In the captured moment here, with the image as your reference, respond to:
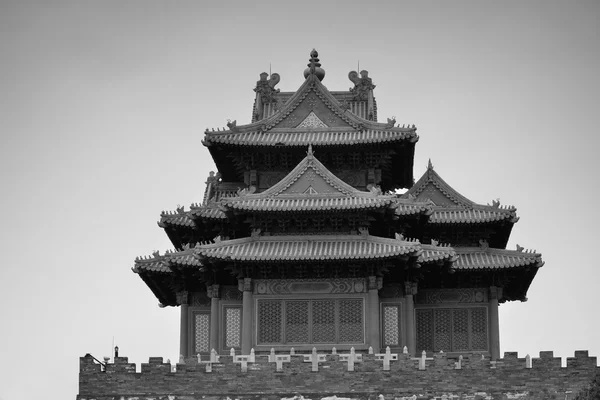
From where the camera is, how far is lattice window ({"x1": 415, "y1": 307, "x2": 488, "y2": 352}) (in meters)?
60.7

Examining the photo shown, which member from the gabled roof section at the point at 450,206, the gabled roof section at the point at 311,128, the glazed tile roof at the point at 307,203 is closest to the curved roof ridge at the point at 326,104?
the gabled roof section at the point at 311,128

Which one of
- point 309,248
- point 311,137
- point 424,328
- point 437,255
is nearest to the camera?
point 309,248

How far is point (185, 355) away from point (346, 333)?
26.0ft

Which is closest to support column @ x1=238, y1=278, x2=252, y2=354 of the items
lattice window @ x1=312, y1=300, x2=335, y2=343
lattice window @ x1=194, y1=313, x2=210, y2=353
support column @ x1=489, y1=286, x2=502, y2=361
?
lattice window @ x1=312, y1=300, x2=335, y2=343

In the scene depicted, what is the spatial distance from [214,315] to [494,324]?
39.2ft

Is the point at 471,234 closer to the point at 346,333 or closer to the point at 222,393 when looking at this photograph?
the point at 346,333

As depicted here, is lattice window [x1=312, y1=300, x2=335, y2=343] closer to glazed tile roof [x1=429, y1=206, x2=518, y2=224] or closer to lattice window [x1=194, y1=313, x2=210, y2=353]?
lattice window [x1=194, y1=313, x2=210, y2=353]

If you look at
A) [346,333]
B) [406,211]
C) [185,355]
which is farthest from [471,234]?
[185,355]

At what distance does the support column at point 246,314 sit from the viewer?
5653 centimetres

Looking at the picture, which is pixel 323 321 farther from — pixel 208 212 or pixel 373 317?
pixel 208 212

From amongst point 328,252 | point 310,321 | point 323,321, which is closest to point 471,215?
point 328,252

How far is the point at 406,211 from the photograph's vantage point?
60.0 m

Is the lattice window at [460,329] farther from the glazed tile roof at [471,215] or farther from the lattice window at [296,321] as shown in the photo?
the lattice window at [296,321]

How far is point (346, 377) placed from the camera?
53031 millimetres
